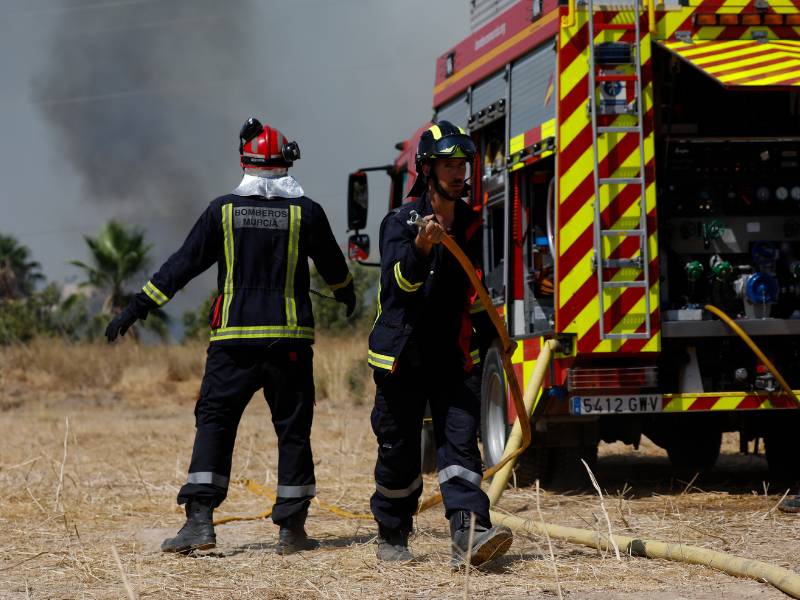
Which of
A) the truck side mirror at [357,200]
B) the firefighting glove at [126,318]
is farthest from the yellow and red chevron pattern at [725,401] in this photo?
the truck side mirror at [357,200]

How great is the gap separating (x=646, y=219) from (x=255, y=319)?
2.67 m

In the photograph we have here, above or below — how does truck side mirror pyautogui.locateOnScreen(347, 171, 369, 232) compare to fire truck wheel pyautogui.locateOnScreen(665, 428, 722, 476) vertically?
above

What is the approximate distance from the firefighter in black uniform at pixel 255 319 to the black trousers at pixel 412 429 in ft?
2.14

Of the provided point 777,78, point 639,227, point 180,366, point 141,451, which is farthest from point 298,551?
point 180,366

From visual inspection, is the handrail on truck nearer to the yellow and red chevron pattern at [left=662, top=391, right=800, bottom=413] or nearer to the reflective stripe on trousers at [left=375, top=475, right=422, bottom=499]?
the yellow and red chevron pattern at [left=662, top=391, right=800, bottom=413]

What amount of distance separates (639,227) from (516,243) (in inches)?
43.9

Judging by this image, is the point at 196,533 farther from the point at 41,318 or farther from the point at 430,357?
the point at 41,318

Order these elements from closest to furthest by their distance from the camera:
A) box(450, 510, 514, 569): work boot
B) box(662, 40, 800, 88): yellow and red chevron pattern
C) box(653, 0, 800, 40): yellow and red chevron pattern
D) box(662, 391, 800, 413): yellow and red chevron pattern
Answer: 1. box(450, 510, 514, 569): work boot
2. box(662, 40, 800, 88): yellow and red chevron pattern
3. box(662, 391, 800, 413): yellow and red chevron pattern
4. box(653, 0, 800, 40): yellow and red chevron pattern

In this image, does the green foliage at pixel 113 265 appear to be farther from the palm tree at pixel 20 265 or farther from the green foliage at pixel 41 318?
the palm tree at pixel 20 265

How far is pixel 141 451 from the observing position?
12.3 meters

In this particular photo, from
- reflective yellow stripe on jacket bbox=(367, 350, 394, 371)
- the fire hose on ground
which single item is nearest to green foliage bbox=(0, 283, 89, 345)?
the fire hose on ground

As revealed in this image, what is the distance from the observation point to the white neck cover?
6348 millimetres

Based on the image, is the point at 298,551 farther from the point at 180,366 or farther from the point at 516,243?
the point at 180,366

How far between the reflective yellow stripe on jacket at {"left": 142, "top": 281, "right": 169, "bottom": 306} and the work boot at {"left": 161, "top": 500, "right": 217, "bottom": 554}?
939 mm
